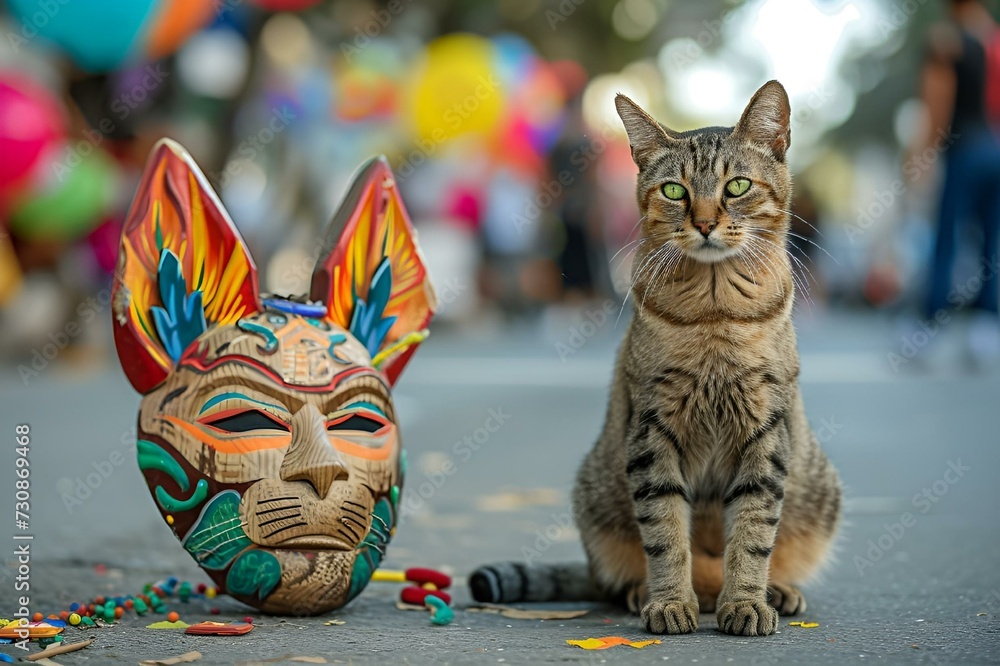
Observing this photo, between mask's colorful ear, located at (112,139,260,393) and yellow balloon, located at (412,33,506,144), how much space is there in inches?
409

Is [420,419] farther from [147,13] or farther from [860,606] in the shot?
[860,606]

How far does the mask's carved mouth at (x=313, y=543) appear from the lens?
3094 millimetres

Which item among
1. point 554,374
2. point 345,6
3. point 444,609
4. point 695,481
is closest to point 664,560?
point 695,481

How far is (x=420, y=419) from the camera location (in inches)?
333

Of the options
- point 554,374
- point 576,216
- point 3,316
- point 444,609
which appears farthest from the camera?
point 576,216

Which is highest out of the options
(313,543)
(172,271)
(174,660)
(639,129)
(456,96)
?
(456,96)

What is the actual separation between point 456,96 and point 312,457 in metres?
10.8

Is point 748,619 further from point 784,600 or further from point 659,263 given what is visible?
point 659,263

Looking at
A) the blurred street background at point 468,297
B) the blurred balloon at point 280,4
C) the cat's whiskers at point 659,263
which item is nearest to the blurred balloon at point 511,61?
the blurred street background at point 468,297

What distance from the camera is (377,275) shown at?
3.50m

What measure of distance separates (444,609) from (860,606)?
1.25m

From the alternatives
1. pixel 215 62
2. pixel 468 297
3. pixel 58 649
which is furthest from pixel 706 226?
pixel 468 297

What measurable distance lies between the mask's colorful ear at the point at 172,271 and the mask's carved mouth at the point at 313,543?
58 cm

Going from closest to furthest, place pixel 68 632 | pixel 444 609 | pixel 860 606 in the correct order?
pixel 68 632 < pixel 444 609 < pixel 860 606
